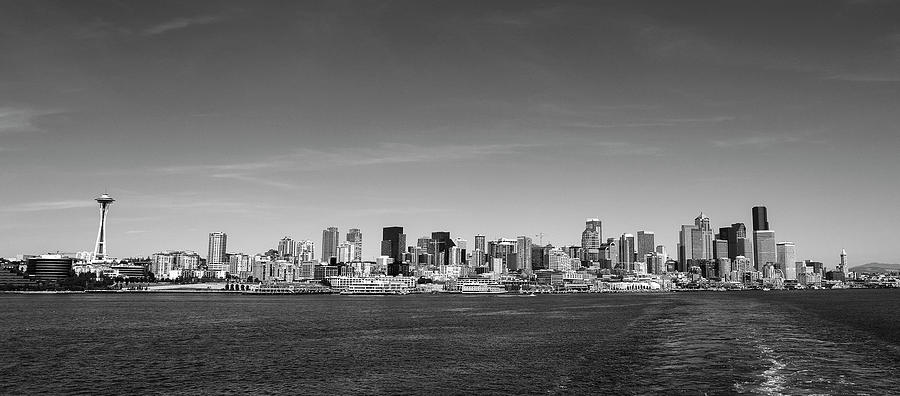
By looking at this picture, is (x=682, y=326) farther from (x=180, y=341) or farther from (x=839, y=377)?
(x=180, y=341)

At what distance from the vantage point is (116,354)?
6481cm

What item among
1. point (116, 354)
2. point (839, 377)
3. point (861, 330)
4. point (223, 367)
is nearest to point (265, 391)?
point (223, 367)

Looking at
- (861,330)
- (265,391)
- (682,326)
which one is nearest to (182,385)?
(265,391)

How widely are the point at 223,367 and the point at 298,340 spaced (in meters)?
21.1

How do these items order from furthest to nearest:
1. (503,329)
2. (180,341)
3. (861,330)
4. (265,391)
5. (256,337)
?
(503,329) < (861,330) < (256,337) < (180,341) < (265,391)

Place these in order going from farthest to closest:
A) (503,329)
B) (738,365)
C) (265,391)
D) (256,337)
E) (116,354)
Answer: (503,329)
(256,337)
(116,354)
(738,365)
(265,391)

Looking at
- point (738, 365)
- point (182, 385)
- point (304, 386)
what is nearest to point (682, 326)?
point (738, 365)

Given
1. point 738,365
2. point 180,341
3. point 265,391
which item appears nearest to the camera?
point 265,391

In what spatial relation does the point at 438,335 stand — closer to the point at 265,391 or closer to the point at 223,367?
the point at 223,367

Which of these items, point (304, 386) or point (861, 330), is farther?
point (861, 330)

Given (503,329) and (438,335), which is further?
(503,329)

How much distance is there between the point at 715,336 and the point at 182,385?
57639mm

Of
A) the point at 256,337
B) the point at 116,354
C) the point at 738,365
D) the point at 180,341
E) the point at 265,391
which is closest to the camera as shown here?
the point at 265,391

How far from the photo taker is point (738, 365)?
55781 millimetres
